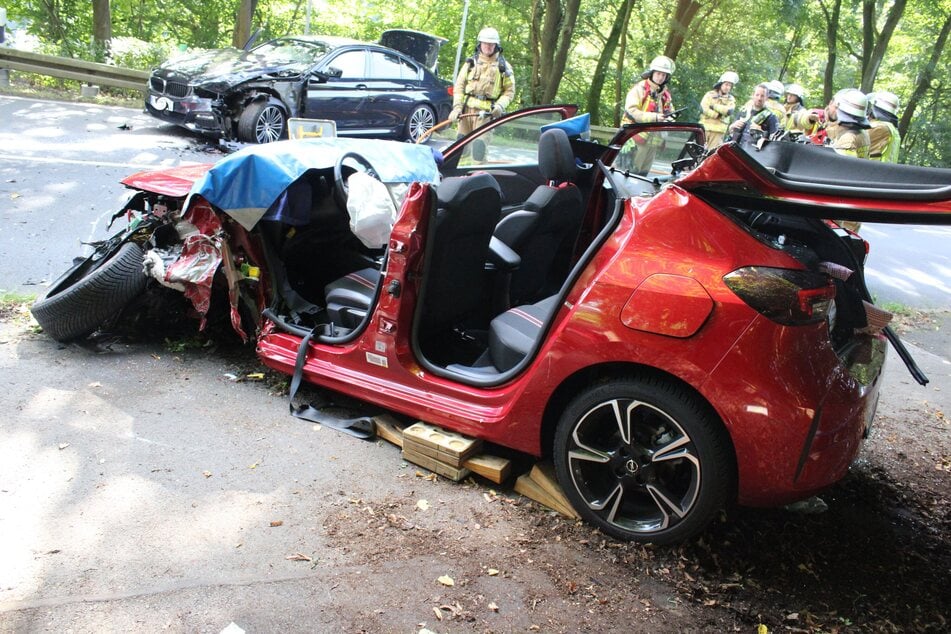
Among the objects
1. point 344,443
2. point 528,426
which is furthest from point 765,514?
point 344,443

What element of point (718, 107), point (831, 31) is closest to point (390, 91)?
point (718, 107)

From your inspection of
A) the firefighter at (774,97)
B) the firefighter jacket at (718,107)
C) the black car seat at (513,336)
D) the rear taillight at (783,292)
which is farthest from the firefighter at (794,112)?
the rear taillight at (783,292)

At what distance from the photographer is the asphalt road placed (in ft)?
19.4

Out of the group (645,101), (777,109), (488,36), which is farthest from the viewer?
(777,109)

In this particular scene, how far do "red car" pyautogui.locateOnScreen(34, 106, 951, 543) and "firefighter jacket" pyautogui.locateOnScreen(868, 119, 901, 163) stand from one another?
3867 millimetres

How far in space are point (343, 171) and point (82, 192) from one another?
15.5 feet

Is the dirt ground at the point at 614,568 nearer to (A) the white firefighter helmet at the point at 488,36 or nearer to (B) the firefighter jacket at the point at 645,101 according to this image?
(B) the firefighter jacket at the point at 645,101

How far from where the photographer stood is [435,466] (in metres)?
3.30

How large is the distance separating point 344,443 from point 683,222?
194 centimetres

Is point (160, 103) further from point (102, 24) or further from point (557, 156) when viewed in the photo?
point (557, 156)

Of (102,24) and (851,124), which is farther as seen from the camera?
(102,24)

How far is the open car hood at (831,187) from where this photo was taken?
215cm

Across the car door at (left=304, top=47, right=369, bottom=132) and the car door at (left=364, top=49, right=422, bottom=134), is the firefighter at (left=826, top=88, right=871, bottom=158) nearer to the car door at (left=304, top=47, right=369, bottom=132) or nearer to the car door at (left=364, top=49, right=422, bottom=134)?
the car door at (left=304, top=47, right=369, bottom=132)

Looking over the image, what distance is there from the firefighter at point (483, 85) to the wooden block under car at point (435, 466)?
7.37 m
